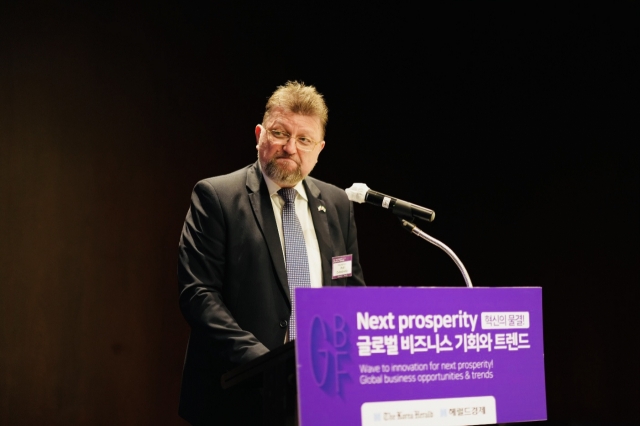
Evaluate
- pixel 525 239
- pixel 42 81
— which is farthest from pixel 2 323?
pixel 525 239

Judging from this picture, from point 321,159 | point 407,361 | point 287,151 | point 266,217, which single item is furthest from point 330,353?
point 321,159

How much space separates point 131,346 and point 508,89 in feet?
9.74

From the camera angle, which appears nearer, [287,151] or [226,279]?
[226,279]

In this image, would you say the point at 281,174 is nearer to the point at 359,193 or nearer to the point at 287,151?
the point at 287,151

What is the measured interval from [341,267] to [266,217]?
32 cm

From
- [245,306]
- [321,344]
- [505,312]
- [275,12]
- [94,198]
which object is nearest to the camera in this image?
[321,344]

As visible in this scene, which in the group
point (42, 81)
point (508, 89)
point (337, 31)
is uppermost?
point (337, 31)

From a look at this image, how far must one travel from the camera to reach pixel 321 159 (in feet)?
15.0

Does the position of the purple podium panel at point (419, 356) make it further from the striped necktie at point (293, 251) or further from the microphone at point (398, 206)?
the striped necktie at point (293, 251)

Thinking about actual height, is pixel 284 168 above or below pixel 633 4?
below

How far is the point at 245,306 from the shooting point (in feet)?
7.84

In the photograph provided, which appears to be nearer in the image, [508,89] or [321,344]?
[321,344]

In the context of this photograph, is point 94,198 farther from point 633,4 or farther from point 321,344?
point 633,4

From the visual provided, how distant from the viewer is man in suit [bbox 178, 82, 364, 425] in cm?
226
